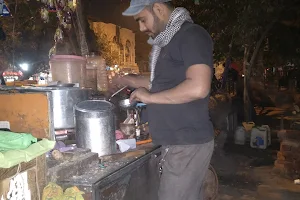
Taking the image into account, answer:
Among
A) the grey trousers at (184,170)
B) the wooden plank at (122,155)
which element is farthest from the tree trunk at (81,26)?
the grey trousers at (184,170)

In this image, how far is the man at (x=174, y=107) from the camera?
226cm

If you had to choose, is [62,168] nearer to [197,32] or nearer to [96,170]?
[96,170]

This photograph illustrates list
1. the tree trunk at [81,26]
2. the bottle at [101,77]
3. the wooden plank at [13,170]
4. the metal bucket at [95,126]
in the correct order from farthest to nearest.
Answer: the tree trunk at [81,26], the bottle at [101,77], the metal bucket at [95,126], the wooden plank at [13,170]

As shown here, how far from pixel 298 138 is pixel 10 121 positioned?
17.7 feet

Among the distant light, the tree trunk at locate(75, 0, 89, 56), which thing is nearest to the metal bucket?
the tree trunk at locate(75, 0, 89, 56)

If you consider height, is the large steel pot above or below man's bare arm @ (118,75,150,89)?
below

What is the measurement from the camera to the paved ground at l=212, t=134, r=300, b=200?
569 cm

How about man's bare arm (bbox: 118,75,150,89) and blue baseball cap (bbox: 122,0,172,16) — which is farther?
man's bare arm (bbox: 118,75,150,89)

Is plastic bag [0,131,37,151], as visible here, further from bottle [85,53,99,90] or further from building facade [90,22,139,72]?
building facade [90,22,139,72]

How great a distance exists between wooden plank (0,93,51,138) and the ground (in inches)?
155

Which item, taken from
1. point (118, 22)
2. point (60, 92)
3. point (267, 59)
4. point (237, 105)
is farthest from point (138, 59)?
point (60, 92)

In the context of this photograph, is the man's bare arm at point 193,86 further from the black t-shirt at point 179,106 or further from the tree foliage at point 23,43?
the tree foliage at point 23,43

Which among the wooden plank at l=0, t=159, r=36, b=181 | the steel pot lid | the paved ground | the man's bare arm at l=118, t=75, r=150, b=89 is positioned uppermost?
the man's bare arm at l=118, t=75, r=150, b=89

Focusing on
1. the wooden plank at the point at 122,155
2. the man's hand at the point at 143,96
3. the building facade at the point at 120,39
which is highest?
the building facade at the point at 120,39
